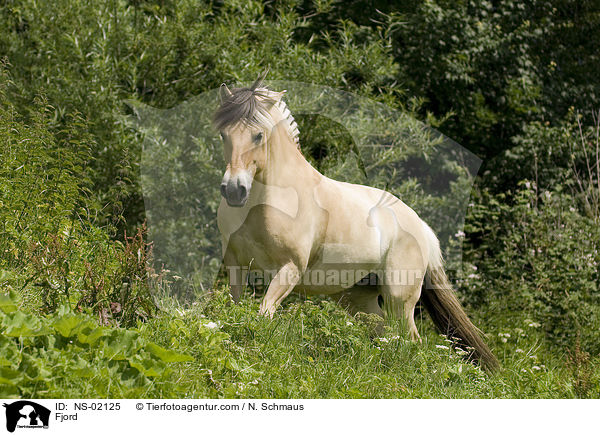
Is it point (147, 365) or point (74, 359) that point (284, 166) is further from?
point (74, 359)

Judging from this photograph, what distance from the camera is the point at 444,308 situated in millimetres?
5586

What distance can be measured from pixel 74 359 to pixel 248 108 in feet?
5.75

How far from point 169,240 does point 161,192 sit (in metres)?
0.57

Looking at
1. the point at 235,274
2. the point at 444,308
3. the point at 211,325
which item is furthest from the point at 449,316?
the point at 211,325

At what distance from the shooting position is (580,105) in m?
10.2

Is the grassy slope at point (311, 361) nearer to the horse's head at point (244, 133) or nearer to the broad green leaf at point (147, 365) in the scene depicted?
the broad green leaf at point (147, 365)

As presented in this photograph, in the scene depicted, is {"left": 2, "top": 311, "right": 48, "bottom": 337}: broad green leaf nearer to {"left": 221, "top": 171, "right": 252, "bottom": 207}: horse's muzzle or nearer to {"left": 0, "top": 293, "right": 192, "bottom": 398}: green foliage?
{"left": 0, "top": 293, "right": 192, "bottom": 398}: green foliage

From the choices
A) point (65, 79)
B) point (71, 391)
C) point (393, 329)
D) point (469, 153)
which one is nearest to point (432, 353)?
point (393, 329)

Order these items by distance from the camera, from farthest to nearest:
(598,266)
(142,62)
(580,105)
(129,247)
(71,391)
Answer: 1. (580,105)
2. (142,62)
3. (598,266)
4. (129,247)
5. (71,391)

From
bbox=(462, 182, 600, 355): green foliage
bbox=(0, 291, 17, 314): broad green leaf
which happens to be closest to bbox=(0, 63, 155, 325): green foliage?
bbox=(0, 291, 17, 314): broad green leaf

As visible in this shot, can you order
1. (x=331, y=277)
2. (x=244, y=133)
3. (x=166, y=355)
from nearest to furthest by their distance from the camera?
(x=166, y=355)
(x=244, y=133)
(x=331, y=277)

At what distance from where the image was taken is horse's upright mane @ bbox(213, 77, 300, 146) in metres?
4.09

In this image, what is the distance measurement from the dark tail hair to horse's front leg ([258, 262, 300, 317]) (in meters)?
1.57

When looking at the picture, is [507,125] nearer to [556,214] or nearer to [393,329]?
[556,214]
